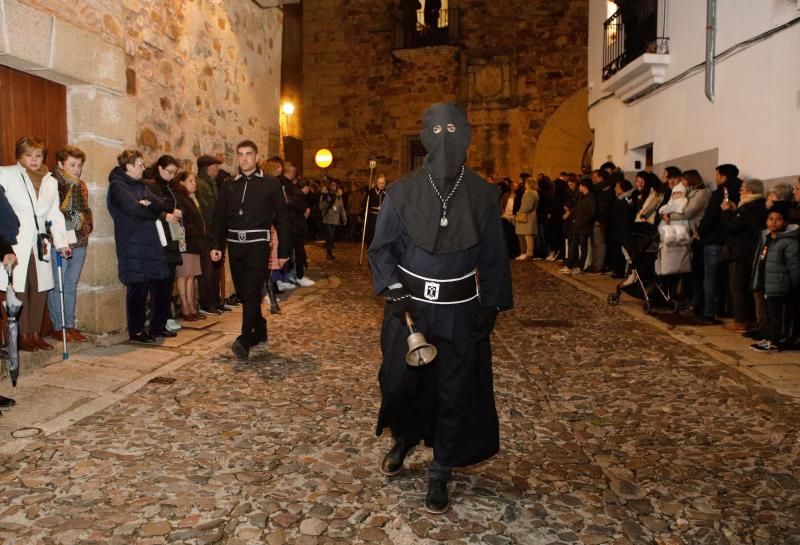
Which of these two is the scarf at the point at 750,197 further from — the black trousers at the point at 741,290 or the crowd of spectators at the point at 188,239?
the black trousers at the point at 741,290

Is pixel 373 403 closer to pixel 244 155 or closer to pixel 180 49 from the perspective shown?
pixel 244 155

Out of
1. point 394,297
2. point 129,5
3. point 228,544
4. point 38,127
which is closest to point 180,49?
point 129,5

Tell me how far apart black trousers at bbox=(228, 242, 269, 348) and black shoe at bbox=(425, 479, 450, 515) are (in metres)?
3.25

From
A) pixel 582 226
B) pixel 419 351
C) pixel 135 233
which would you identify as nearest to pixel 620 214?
pixel 582 226

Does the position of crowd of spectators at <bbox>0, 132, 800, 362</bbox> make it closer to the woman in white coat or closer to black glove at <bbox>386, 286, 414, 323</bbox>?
the woman in white coat

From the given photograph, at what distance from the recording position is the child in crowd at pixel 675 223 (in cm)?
802

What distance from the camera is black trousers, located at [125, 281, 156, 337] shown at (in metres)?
6.66

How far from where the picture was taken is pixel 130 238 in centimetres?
658

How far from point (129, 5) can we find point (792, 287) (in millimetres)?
6523

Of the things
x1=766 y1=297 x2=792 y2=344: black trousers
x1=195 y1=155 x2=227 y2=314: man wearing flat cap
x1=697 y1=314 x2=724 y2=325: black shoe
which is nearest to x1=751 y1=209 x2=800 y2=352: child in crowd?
x1=766 y1=297 x2=792 y2=344: black trousers

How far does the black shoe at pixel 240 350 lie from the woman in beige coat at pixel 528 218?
9.80m

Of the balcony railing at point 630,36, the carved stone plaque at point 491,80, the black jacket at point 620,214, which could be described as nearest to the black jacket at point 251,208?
the black jacket at point 620,214

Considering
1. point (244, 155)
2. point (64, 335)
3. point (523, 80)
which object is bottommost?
point (64, 335)

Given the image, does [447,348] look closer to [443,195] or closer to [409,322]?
[409,322]
